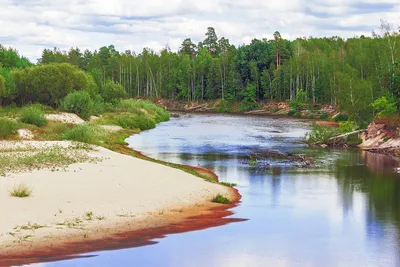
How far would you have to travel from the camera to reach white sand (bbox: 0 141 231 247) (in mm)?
23906

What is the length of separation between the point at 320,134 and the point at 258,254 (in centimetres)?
4092

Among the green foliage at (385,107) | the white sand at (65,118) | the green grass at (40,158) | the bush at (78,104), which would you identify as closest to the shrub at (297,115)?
the bush at (78,104)

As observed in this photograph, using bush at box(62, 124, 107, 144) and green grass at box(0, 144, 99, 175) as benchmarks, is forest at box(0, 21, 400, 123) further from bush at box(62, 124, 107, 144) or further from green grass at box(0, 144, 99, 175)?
green grass at box(0, 144, 99, 175)

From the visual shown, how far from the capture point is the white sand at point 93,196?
2391 centimetres

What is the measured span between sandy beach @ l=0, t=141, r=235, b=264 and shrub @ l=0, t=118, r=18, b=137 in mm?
13739

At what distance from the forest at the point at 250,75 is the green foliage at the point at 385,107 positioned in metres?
0.42

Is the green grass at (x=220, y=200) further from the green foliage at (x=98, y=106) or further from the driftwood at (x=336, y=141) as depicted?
the green foliage at (x=98, y=106)

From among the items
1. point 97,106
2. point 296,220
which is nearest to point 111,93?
point 97,106

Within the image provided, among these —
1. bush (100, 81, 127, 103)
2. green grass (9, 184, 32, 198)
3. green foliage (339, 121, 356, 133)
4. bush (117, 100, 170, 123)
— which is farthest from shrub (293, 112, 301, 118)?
green grass (9, 184, 32, 198)

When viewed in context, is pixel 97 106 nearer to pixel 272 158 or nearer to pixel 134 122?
pixel 134 122

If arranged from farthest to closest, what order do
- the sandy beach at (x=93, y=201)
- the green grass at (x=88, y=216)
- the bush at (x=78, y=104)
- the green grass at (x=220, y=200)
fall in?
the bush at (x=78, y=104)
the green grass at (x=220, y=200)
the green grass at (x=88, y=216)
the sandy beach at (x=93, y=201)

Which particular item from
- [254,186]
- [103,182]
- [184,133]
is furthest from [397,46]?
[103,182]

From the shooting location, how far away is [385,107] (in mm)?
59062

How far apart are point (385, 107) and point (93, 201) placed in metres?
38.9
